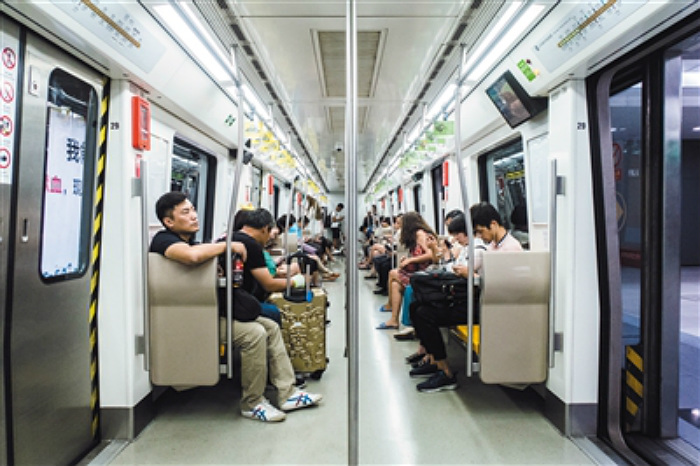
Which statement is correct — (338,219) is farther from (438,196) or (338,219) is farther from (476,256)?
→ (476,256)

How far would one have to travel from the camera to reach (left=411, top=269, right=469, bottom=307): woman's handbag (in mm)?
3145

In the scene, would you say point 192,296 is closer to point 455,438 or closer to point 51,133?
point 51,133

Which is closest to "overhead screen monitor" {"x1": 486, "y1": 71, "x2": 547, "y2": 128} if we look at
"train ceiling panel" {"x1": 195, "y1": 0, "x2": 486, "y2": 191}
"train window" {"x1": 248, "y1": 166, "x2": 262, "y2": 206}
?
"train ceiling panel" {"x1": 195, "y1": 0, "x2": 486, "y2": 191}

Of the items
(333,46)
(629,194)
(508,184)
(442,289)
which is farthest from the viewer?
(508,184)

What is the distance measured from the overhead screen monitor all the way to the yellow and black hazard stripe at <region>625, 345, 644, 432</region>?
165 cm

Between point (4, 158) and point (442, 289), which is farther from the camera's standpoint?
point (442, 289)

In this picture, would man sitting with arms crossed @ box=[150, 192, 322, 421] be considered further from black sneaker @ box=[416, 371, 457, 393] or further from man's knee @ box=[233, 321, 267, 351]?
black sneaker @ box=[416, 371, 457, 393]

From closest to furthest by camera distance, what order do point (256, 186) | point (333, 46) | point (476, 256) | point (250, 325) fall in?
1. point (250, 325)
2. point (476, 256)
3. point (333, 46)
4. point (256, 186)

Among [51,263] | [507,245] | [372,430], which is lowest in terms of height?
[372,430]

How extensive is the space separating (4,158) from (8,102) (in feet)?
0.76

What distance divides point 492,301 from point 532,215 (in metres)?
1.13

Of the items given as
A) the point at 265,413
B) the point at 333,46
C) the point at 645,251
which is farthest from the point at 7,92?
the point at 645,251

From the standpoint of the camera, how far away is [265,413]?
278 centimetres

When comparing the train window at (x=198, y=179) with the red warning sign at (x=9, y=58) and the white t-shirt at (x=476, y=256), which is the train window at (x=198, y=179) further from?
the white t-shirt at (x=476, y=256)
